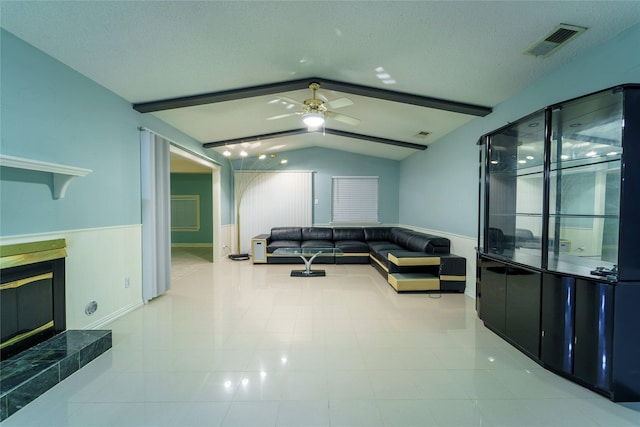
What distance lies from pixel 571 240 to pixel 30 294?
4.74 metres

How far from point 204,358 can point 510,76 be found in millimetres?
4024

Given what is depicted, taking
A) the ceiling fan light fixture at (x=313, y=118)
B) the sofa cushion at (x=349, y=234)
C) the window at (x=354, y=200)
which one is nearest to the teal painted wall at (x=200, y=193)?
the window at (x=354, y=200)

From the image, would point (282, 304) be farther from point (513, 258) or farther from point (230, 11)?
point (230, 11)

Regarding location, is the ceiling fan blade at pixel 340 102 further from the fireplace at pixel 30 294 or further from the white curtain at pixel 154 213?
the fireplace at pixel 30 294

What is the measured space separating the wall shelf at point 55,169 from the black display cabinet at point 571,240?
395cm

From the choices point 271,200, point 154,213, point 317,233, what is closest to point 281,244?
point 317,233

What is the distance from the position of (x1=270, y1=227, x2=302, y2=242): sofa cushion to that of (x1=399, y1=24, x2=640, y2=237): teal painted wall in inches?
110

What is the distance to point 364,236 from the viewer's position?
6.45m

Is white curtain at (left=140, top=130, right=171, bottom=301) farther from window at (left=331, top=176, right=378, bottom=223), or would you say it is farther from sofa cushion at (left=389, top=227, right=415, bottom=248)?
sofa cushion at (left=389, top=227, right=415, bottom=248)

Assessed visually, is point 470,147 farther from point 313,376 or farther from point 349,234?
point 313,376

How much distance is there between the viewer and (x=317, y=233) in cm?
653

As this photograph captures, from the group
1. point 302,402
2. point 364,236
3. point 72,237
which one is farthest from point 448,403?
point 364,236

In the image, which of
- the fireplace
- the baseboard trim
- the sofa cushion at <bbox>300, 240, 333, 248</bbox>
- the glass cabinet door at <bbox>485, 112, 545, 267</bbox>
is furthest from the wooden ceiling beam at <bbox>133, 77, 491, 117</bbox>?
the sofa cushion at <bbox>300, 240, 333, 248</bbox>

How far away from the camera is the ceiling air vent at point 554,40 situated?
6.28 ft
